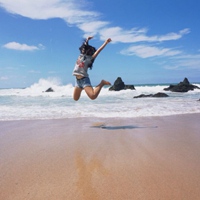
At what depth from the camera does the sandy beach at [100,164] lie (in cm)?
265

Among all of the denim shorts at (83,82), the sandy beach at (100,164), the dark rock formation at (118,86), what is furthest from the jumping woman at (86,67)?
the dark rock formation at (118,86)

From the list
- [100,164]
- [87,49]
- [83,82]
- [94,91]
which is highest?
[87,49]

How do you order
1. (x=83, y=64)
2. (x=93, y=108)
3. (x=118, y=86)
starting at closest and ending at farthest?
(x=83, y=64)
(x=93, y=108)
(x=118, y=86)

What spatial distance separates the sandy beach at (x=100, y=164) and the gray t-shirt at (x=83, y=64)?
1603mm

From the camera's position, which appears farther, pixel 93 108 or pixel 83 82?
pixel 93 108

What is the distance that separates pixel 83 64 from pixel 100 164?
12.1 feet

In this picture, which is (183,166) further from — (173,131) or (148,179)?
(173,131)

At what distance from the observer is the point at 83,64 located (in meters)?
6.79

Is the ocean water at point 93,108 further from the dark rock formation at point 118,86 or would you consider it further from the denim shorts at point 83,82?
the dark rock formation at point 118,86

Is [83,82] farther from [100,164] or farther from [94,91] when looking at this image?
[100,164]

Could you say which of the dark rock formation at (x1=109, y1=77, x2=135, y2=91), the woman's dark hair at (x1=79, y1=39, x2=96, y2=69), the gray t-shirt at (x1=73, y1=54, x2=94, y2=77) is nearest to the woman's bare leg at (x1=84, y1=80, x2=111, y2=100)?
the gray t-shirt at (x1=73, y1=54, x2=94, y2=77)

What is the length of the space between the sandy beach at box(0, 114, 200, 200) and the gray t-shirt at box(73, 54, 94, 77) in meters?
1.60

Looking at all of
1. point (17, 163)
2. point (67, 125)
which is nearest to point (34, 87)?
point (67, 125)

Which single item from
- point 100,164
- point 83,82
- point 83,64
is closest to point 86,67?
point 83,64
